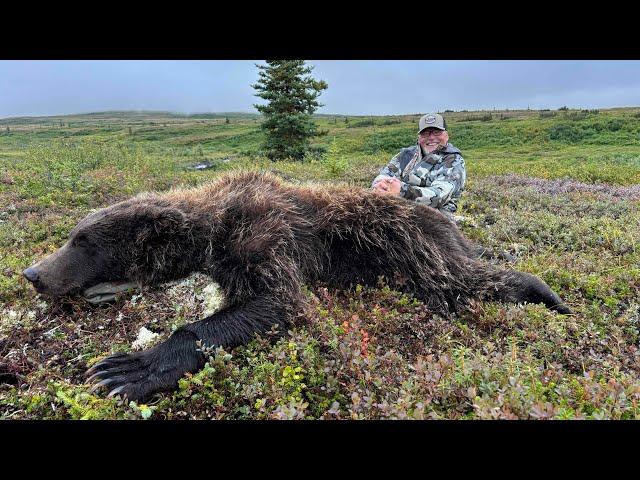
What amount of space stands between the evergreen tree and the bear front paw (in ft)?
74.2

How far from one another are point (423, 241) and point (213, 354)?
259 centimetres

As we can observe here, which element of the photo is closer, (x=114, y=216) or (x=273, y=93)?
(x=114, y=216)

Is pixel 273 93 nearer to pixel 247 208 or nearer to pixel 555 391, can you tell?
pixel 247 208

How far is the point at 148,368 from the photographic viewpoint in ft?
10.4

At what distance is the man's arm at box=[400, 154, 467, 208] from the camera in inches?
240

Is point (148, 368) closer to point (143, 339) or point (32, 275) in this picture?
point (143, 339)

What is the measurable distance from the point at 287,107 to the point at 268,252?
78.8 ft

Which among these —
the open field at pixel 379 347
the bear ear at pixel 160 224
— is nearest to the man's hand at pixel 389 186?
the open field at pixel 379 347

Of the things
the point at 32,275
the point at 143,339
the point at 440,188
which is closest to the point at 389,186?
the point at 440,188

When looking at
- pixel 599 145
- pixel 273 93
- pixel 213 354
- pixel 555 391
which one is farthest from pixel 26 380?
pixel 599 145

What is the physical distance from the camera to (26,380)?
10.3 feet

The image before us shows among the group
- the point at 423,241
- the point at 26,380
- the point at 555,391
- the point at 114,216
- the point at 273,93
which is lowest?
the point at 26,380
